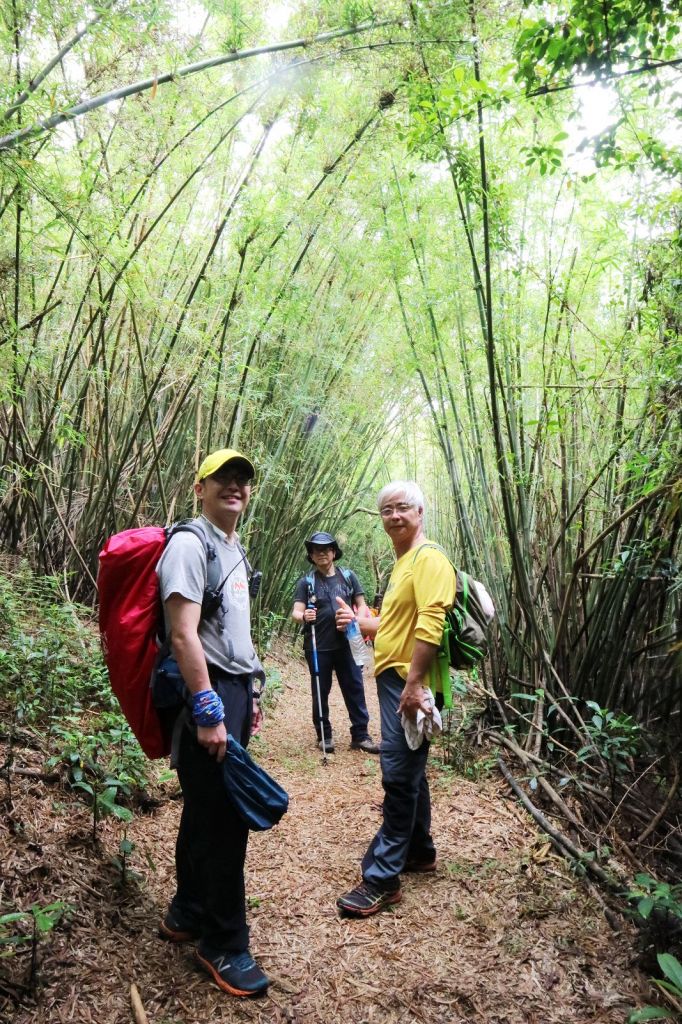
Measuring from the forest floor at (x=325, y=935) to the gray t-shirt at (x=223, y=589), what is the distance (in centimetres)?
77

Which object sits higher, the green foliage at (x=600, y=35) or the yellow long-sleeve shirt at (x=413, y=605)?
the green foliage at (x=600, y=35)

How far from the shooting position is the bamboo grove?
2137 mm

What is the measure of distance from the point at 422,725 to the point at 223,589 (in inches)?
29.6

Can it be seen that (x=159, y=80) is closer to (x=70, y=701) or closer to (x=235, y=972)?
(x=70, y=701)

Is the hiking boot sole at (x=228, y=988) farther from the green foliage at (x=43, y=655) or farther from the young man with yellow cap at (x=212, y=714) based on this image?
the green foliage at (x=43, y=655)

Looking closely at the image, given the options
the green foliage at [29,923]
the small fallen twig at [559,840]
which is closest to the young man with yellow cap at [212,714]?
the green foliage at [29,923]

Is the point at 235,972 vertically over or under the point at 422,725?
under

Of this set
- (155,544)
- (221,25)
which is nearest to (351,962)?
(155,544)

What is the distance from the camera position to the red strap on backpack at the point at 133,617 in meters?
1.49

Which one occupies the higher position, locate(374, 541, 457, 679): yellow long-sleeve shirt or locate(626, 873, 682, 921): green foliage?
locate(374, 541, 457, 679): yellow long-sleeve shirt

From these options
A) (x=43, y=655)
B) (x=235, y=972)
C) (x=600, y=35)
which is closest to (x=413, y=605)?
(x=235, y=972)

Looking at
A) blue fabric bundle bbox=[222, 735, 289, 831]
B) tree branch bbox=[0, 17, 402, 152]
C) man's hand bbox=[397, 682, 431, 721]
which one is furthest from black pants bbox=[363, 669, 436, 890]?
tree branch bbox=[0, 17, 402, 152]

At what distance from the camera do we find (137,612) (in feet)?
4.88

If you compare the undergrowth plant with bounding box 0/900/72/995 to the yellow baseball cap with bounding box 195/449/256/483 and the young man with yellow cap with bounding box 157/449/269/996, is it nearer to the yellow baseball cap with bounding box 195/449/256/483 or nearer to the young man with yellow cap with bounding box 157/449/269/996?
the young man with yellow cap with bounding box 157/449/269/996
